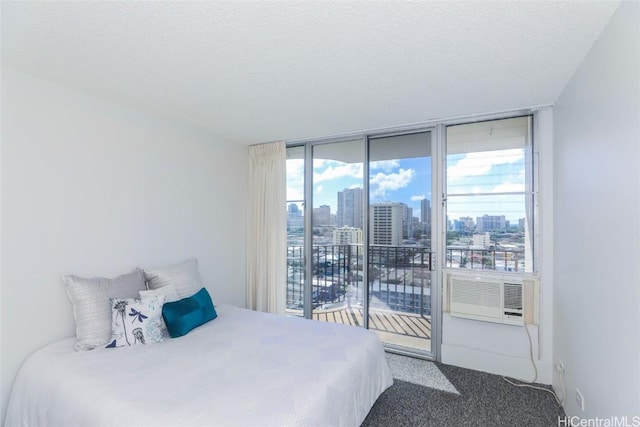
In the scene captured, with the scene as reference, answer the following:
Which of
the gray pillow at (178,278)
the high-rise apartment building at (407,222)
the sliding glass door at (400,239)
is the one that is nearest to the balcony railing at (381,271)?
the sliding glass door at (400,239)

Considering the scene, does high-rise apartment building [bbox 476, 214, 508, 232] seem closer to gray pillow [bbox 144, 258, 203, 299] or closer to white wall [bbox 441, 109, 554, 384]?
white wall [bbox 441, 109, 554, 384]

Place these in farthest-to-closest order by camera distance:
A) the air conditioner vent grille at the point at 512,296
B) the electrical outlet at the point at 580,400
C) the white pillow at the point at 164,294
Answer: the air conditioner vent grille at the point at 512,296
the white pillow at the point at 164,294
the electrical outlet at the point at 580,400

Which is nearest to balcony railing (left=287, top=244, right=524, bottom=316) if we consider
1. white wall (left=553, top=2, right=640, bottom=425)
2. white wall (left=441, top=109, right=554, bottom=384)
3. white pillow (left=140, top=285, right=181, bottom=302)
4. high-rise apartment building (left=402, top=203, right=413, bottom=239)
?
high-rise apartment building (left=402, top=203, right=413, bottom=239)

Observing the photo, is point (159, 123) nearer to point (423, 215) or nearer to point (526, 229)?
point (423, 215)

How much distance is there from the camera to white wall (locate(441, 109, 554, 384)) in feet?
8.75

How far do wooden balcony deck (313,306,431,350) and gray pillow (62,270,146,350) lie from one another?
2455mm

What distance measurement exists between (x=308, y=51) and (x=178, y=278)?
219cm

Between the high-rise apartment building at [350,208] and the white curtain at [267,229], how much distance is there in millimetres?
703

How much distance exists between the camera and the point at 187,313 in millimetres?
2486

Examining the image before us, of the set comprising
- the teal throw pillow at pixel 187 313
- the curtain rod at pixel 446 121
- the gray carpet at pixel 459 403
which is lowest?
the gray carpet at pixel 459 403

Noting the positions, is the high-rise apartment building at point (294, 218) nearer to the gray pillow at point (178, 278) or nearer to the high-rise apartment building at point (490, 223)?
the gray pillow at point (178, 278)

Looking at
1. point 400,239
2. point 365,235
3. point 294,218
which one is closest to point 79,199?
point 294,218

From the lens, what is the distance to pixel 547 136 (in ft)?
8.82

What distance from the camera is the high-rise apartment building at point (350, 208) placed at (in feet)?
11.8
